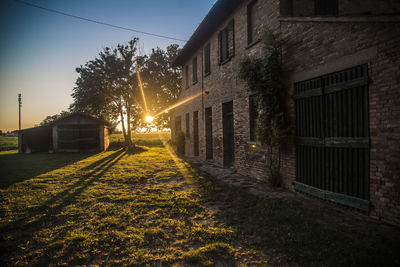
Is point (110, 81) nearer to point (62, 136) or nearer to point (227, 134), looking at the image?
point (62, 136)

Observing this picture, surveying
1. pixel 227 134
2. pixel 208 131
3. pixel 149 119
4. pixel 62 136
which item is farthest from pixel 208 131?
pixel 149 119

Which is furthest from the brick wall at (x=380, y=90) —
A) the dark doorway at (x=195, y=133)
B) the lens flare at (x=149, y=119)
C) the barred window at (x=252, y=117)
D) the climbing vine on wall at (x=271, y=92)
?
the lens flare at (x=149, y=119)

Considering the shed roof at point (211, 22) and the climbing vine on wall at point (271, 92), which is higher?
the shed roof at point (211, 22)

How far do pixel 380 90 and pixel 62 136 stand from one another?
1974cm

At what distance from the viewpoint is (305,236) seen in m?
2.77

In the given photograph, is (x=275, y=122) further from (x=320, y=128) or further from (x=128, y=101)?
(x=128, y=101)

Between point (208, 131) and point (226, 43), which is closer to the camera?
point (226, 43)

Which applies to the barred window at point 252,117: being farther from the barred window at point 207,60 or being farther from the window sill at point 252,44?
the barred window at point 207,60

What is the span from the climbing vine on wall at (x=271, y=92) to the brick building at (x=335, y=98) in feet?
0.75

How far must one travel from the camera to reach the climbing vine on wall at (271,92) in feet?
16.5

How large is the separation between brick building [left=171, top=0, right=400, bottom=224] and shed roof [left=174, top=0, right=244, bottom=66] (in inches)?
5.0

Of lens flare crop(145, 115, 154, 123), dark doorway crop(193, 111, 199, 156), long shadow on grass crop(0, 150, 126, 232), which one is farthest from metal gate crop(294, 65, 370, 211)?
lens flare crop(145, 115, 154, 123)

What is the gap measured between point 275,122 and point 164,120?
23069mm

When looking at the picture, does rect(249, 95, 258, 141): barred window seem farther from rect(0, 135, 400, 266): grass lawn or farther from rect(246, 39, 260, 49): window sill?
rect(0, 135, 400, 266): grass lawn
